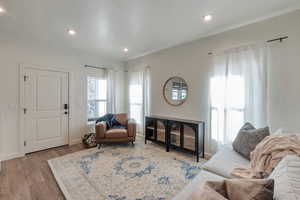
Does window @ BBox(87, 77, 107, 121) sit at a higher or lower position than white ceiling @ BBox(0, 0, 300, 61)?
lower

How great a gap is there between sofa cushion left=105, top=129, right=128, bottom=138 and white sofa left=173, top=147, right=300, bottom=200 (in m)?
2.25

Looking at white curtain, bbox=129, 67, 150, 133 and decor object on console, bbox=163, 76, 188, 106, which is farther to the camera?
white curtain, bbox=129, 67, 150, 133

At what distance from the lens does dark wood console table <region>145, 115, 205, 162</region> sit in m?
2.88

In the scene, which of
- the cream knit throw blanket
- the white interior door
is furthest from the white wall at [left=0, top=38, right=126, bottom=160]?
the cream knit throw blanket

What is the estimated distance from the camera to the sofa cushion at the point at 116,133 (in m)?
3.43

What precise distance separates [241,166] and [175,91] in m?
2.19

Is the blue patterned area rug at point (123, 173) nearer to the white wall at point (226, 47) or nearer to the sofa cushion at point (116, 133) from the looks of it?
the sofa cushion at point (116, 133)

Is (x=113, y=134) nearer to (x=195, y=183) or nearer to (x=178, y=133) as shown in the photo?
(x=178, y=133)

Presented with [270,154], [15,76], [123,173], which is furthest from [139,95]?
[270,154]

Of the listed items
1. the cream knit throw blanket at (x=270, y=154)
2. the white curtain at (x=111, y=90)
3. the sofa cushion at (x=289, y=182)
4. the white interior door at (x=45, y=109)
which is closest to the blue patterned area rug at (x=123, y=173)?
the white interior door at (x=45, y=109)

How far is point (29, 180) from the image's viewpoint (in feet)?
7.09

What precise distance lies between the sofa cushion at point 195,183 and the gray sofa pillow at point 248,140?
67cm

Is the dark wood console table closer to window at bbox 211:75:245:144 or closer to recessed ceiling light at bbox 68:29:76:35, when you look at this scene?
window at bbox 211:75:245:144

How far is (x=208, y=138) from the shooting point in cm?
296
